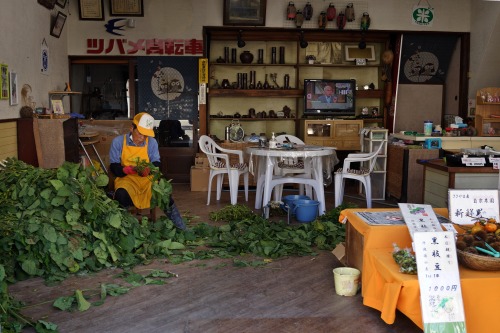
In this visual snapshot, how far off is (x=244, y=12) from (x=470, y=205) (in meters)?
6.53

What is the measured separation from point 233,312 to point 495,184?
3.28 m

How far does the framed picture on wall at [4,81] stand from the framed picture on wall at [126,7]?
11.2ft

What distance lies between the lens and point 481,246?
3.62m

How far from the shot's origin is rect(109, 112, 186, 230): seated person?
18.7ft

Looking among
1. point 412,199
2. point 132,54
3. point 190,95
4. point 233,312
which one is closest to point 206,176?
point 190,95

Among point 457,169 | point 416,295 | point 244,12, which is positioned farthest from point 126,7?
point 416,295

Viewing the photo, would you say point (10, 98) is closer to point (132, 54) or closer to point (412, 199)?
point (132, 54)

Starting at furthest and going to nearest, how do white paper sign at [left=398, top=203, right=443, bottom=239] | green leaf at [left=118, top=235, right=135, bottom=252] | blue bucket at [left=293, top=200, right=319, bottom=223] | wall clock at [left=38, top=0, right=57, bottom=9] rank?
wall clock at [left=38, top=0, right=57, bottom=9]
blue bucket at [left=293, top=200, right=319, bottom=223]
green leaf at [left=118, top=235, right=135, bottom=252]
white paper sign at [left=398, top=203, right=443, bottom=239]

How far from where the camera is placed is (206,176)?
9.38 m

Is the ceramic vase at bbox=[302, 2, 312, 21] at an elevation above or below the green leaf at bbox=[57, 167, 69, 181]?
above

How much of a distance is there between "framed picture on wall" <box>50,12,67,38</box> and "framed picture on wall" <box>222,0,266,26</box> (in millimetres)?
2661

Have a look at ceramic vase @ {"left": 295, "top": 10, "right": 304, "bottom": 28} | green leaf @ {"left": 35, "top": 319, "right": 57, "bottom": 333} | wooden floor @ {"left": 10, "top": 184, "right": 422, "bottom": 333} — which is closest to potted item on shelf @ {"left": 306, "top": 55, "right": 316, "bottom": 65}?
ceramic vase @ {"left": 295, "top": 10, "right": 304, "bottom": 28}

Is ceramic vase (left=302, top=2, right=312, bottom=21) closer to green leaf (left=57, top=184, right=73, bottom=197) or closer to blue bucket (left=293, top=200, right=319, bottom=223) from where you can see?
blue bucket (left=293, top=200, right=319, bottom=223)

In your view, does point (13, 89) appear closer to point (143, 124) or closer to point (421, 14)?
point (143, 124)
